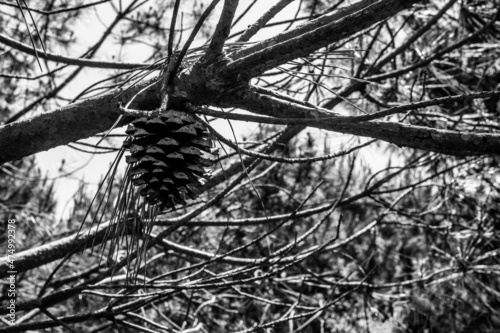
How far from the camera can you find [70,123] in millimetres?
1041

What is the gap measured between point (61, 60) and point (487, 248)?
2430mm

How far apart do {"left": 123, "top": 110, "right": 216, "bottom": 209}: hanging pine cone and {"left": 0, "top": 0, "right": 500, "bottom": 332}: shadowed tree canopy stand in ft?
0.04

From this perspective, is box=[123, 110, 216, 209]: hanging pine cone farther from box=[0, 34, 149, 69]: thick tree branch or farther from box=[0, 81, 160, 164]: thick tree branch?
box=[0, 34, 149, 69]: thick tree branch

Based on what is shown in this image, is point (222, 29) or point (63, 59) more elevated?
point (63, 59)

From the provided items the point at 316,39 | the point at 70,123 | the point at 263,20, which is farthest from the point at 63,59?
the point at 316,39

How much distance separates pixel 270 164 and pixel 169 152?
1.74 metres

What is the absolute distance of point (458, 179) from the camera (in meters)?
2.67

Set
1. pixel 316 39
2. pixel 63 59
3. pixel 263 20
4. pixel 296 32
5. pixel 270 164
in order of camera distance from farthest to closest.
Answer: pixel 270 164
pixel 63 59
pixel 263 20
pixel 296 32
pixel 316 39

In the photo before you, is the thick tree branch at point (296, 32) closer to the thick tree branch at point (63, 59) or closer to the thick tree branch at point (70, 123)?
the thick tree branch at point (70, 123)

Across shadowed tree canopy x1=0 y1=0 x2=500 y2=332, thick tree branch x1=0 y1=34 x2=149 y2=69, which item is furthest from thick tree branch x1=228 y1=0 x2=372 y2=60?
thick tree branch x1=0 y1=34 x2=149 y2=69

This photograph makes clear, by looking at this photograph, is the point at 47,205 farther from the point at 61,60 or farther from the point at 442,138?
the point at 442,138

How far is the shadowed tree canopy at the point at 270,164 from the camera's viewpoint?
95 cm

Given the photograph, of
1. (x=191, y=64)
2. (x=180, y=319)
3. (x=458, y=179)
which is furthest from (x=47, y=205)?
(x=191, y=64)

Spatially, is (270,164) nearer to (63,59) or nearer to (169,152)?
(63,59)
